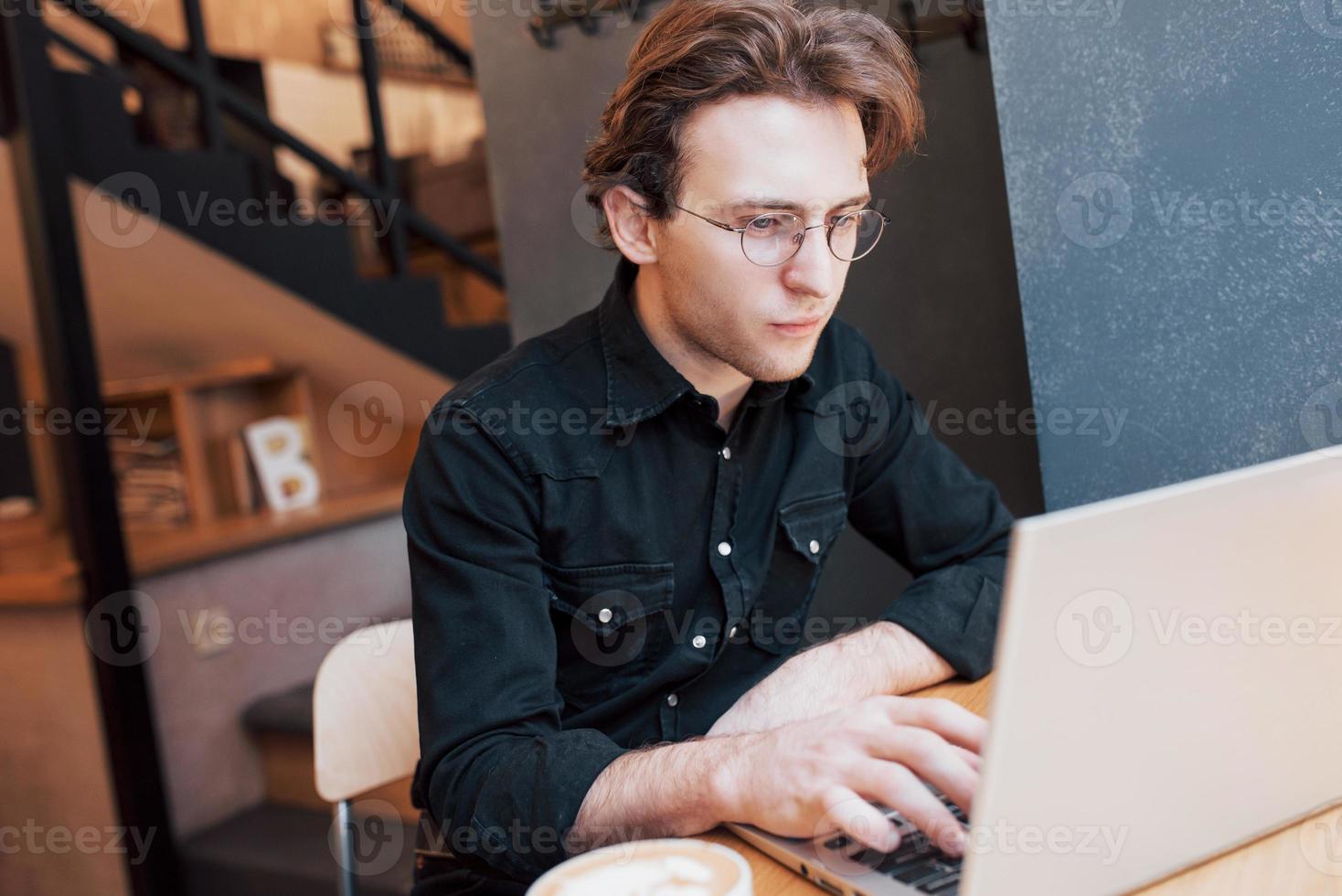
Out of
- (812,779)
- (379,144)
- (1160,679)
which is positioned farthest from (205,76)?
(1160,679)

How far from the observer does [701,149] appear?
1.32m

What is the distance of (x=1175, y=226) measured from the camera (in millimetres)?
1387

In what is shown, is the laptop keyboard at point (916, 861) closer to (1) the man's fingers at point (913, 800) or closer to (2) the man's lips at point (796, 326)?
(1) the man's fingers at point (913, 800)

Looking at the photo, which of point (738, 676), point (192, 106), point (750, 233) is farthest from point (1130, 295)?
point (192, 106)

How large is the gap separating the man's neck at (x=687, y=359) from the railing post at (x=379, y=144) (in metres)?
2.16

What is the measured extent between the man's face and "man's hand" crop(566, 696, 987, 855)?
0.48 metres

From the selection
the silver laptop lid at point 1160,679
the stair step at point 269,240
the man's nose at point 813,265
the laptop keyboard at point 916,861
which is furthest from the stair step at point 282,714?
the silver laptop lid at point 1160,679

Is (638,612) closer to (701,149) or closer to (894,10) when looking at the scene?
(701,149)

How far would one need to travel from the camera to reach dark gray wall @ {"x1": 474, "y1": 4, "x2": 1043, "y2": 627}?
1.74m

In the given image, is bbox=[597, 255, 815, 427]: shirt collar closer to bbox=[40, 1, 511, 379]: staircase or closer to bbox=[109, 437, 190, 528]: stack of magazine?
bbox=[40, 1, 511, 379]: staircase

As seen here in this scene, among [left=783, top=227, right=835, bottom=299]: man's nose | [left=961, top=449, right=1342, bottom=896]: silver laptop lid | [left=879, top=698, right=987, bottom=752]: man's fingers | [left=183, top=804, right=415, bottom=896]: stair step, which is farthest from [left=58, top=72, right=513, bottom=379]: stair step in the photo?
[left=961, top=449, right=1342, bottom=896]: silver laptop lid

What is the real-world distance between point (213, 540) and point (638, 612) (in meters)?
2.15

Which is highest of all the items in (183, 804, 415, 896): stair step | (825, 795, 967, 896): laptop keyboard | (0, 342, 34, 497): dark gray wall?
(0, 342, 34, 497): dark gray wall

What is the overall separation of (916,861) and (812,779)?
9cm
